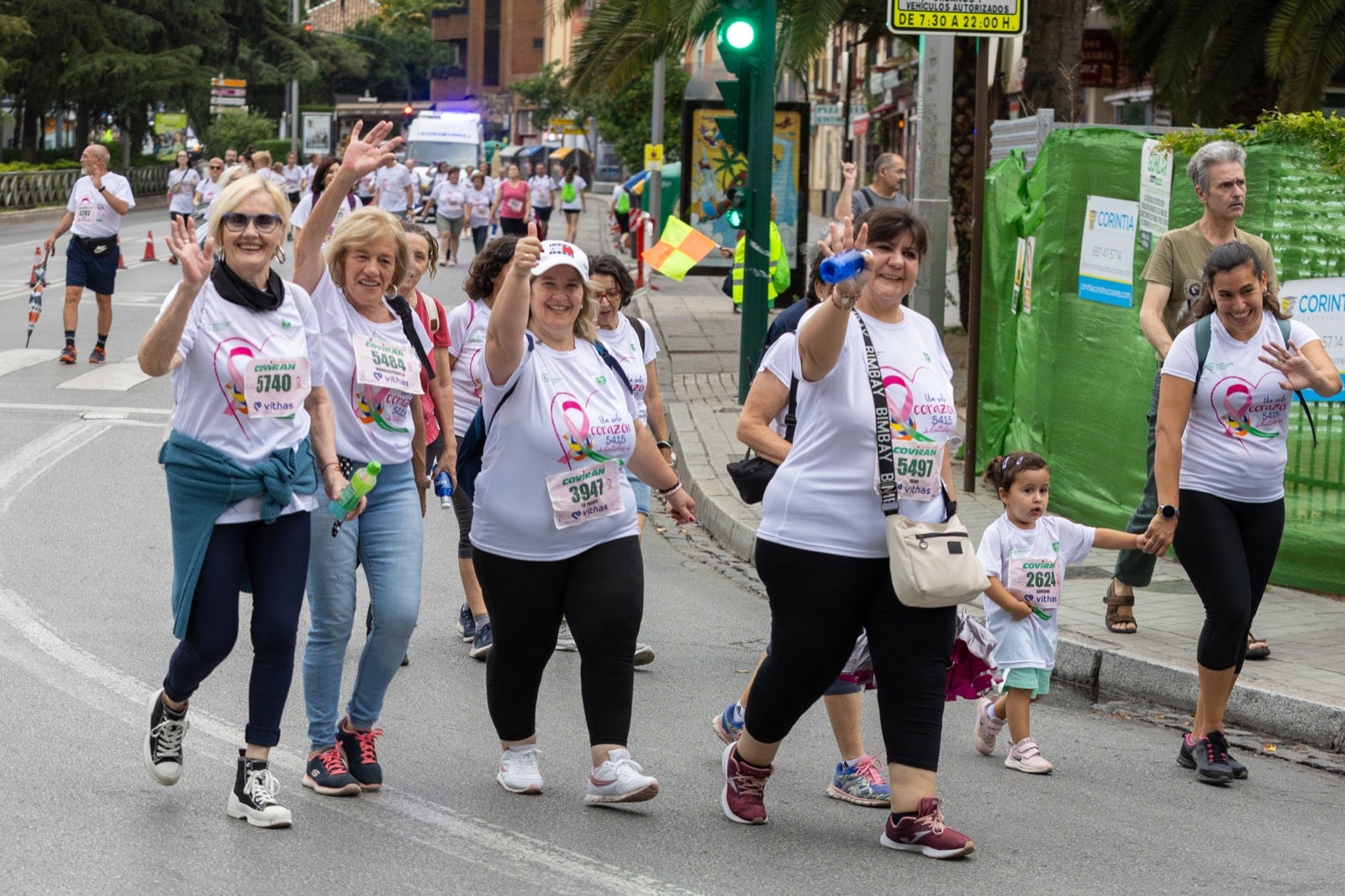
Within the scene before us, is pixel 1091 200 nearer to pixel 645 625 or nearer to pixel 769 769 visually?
pixel 645 625

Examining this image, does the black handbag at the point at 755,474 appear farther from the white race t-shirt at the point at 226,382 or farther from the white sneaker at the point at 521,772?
the white race t-shirt at the point at 226,382

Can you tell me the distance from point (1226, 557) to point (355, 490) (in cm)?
278

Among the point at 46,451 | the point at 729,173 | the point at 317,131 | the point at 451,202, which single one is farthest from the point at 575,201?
the point at 317,131

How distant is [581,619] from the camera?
4.98 m

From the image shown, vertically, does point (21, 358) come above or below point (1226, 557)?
below

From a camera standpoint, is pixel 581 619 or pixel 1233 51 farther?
pixel 1233 51

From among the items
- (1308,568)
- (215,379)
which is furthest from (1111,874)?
(1308,568)

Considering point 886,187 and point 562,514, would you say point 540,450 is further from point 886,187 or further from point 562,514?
point 886,187

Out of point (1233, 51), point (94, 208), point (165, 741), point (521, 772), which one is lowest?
point (521, 772)

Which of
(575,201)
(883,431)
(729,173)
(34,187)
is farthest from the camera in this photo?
(34,187)

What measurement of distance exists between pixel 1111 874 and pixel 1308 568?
13.4 feet

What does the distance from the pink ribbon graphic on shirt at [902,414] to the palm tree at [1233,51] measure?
11238mm

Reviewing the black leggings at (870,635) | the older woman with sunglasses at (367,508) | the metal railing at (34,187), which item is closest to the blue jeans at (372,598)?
the older woman with sunglasses at (367,508)

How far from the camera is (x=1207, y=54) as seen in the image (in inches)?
645
